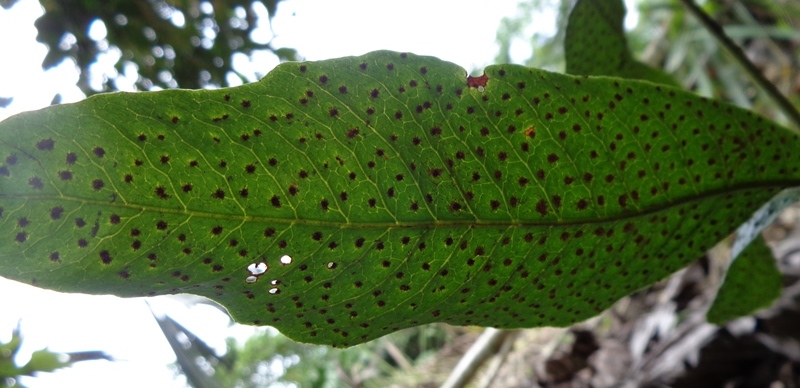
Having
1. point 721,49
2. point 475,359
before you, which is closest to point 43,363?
point 475,359

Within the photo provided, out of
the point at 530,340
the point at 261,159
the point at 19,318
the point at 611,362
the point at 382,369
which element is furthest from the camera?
the point at 382,369

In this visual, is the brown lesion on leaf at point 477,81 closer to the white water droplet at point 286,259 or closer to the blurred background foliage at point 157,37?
the white water droplet at point 286,259

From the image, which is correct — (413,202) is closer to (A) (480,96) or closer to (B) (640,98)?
(A) (480,96)

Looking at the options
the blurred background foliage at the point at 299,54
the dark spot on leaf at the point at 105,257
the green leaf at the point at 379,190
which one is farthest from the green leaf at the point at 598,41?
the dark spot on leaf at the point at 105,257

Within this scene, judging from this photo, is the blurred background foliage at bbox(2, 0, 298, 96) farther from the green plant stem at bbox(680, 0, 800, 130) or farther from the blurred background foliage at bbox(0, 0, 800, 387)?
the green plant stem at bbox(680, 0, 800, 130)

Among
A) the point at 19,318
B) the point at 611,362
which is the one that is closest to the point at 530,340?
the point at 611,362

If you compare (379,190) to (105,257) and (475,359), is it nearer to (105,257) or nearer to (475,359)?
(105,257)

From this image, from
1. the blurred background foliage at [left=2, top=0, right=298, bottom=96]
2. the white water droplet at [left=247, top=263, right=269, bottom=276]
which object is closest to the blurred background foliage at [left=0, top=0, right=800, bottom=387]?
the blurred background foliage at [left=2, top=0, right=298, bottom=96]
